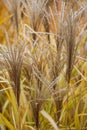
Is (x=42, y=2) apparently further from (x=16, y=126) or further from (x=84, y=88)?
(x=16, y=126)

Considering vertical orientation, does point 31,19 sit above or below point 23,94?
above

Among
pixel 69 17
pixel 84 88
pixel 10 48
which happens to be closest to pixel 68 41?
pixel 69 17

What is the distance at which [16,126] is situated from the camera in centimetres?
148

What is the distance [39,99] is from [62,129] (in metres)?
0.30

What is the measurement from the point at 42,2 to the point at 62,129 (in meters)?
0.55

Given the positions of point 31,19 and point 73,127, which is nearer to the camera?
point 73,127

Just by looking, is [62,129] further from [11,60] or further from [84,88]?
[11,60]

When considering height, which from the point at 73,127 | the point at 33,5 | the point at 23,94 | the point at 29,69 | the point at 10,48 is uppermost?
the point at 33,5

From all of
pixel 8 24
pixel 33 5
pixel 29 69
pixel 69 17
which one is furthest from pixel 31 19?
pixel 8 24

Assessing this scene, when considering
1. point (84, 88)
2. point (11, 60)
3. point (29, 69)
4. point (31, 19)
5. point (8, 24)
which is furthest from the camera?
point (8, 24)

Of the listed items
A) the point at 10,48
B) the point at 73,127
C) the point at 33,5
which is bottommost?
the point at 73,127

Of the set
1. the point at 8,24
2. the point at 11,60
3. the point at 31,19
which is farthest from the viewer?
the point at 8,24

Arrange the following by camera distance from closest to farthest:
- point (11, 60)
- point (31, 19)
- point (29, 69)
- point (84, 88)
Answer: point (11, 60), point (29, 69), point (84, 88), point (31, 19)

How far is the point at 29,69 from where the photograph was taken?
4.83 ft
